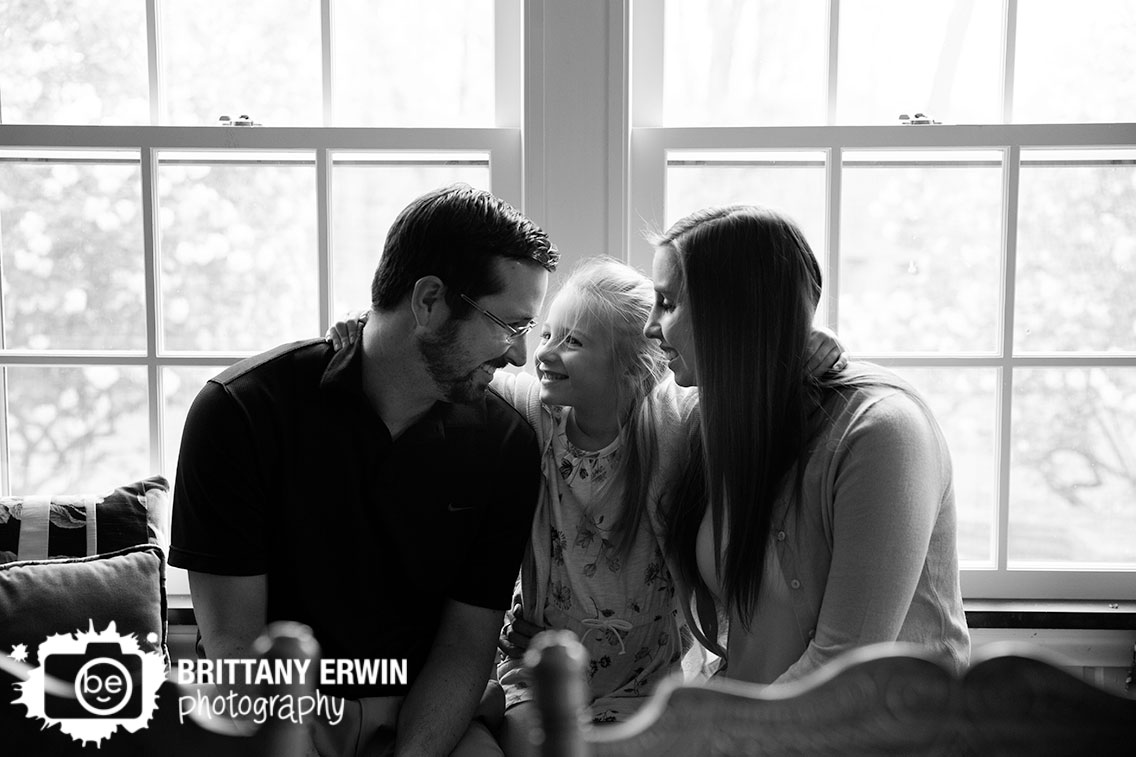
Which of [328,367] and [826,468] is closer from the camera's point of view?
[826,468]

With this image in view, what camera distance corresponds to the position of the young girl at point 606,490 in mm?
1723

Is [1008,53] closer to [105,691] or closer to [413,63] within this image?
[413,63]

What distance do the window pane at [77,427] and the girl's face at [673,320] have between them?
48.3 inches

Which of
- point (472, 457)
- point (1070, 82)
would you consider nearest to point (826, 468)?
point (472, 457)

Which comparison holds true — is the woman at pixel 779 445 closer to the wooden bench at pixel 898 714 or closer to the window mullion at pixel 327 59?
the wooden bench at pixel 898 714

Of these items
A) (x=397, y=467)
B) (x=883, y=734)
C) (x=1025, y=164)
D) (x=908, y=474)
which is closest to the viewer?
(x=883, y=734)

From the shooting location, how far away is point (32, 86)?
216 cm

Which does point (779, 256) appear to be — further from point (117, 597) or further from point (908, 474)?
point (117, 597)

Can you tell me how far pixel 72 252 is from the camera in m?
2.17

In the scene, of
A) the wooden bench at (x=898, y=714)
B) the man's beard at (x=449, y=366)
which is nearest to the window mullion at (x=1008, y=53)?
the man's beard at (x=449, y=366)

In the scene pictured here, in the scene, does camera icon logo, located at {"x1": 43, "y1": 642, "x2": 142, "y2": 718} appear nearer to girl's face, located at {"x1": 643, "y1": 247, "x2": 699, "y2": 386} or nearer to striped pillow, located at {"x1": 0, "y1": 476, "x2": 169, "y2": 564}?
girl's face, located at {"x1": 643, "y1": 247, "x2": 699, "y2": 386}

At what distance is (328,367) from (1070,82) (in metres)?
1.66

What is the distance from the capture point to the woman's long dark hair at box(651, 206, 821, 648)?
1.52 meters

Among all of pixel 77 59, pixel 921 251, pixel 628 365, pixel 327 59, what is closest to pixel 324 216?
pixel 327 59
